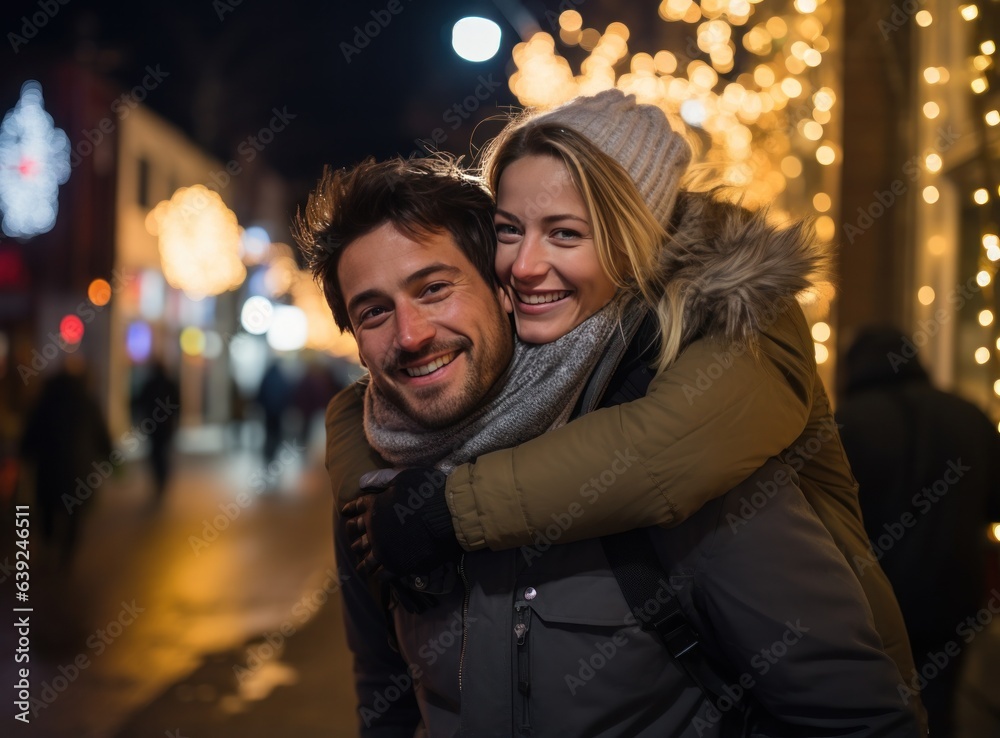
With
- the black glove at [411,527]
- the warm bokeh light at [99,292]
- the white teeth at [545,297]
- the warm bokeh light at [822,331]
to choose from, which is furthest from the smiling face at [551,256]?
the warm bokeh light at [99,292]

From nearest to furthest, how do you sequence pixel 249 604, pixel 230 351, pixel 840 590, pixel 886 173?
1. pixel 840 590
2. pixel 249 604
3. pixel 886 173
4. pixel 230 351

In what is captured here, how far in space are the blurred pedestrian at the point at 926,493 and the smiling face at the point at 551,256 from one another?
2312 mm

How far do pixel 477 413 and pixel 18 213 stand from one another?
66.6ft

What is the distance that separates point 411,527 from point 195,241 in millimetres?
15030

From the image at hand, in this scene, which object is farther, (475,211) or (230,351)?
(230,351)

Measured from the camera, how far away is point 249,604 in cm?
848

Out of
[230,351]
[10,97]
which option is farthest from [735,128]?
[230,351]

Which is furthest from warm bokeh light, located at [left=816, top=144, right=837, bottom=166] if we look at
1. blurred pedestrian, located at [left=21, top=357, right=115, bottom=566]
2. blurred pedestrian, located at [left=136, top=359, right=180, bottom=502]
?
blurred pedestrian, located at [left=136, top=359, right=180, bottom=502]

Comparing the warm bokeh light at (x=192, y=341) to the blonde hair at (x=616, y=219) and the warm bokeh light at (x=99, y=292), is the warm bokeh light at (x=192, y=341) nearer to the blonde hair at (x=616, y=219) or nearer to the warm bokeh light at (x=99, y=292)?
the warm bokeh light at (x=99, y=292)

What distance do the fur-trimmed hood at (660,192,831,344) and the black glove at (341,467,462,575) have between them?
0.65m

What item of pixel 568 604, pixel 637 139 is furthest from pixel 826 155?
pixel 568 604

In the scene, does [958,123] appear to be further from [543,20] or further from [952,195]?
[543,20]

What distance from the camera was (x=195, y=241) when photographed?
15.8 metres

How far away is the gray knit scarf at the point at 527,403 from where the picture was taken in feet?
6.83
